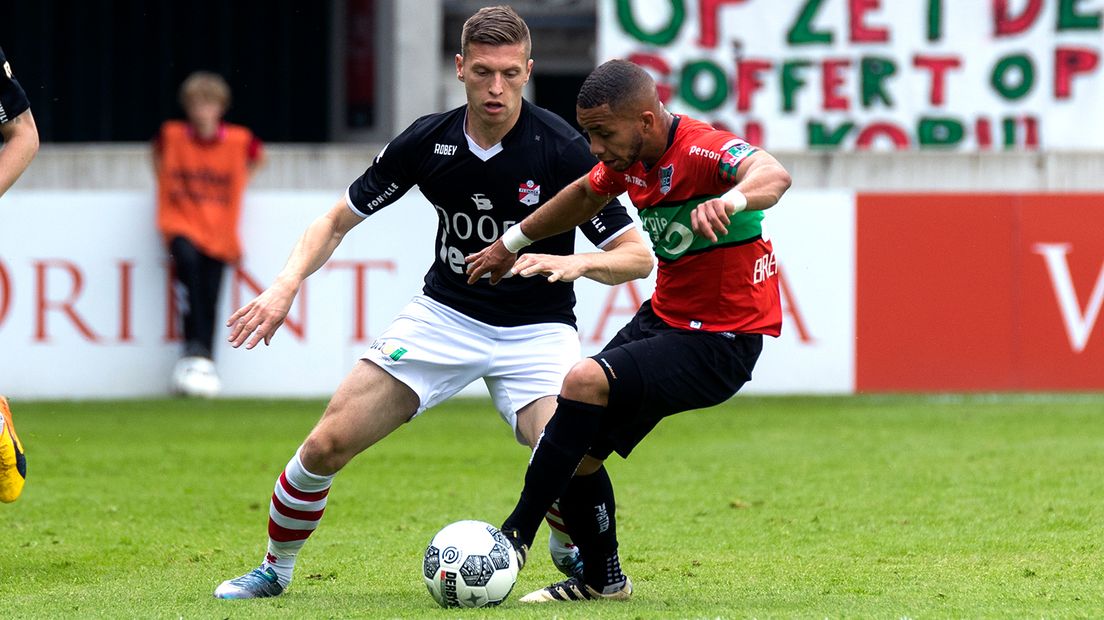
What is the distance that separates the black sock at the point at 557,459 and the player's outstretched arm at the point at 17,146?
2245 mm

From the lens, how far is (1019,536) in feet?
23.7

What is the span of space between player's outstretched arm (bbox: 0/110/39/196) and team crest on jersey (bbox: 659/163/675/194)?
232cm

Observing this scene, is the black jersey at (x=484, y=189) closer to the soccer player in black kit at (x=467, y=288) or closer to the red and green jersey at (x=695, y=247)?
the soccer player in black kit at (x=467, y=288)

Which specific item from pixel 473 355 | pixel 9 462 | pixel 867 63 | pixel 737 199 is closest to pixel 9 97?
pixel 9 462

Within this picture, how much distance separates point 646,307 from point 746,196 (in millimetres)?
988

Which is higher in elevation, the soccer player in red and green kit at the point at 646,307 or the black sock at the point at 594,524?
the soccer player in red and green kit at the point at 646,307

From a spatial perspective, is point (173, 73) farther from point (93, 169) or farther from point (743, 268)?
point (743, 268)

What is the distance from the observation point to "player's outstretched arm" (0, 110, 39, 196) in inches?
258

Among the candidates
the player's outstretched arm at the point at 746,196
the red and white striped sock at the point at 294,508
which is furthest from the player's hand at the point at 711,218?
the red and white striped sock at the point at 294,508

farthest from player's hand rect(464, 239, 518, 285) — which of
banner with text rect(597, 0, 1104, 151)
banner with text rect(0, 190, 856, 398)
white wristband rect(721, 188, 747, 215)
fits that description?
banner with text rect(597, 0, 1104, 151)

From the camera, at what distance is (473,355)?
6363 millimetres

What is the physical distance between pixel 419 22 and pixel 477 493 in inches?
410

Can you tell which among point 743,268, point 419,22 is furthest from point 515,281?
point 419,22

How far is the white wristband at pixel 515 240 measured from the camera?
5.98 m
